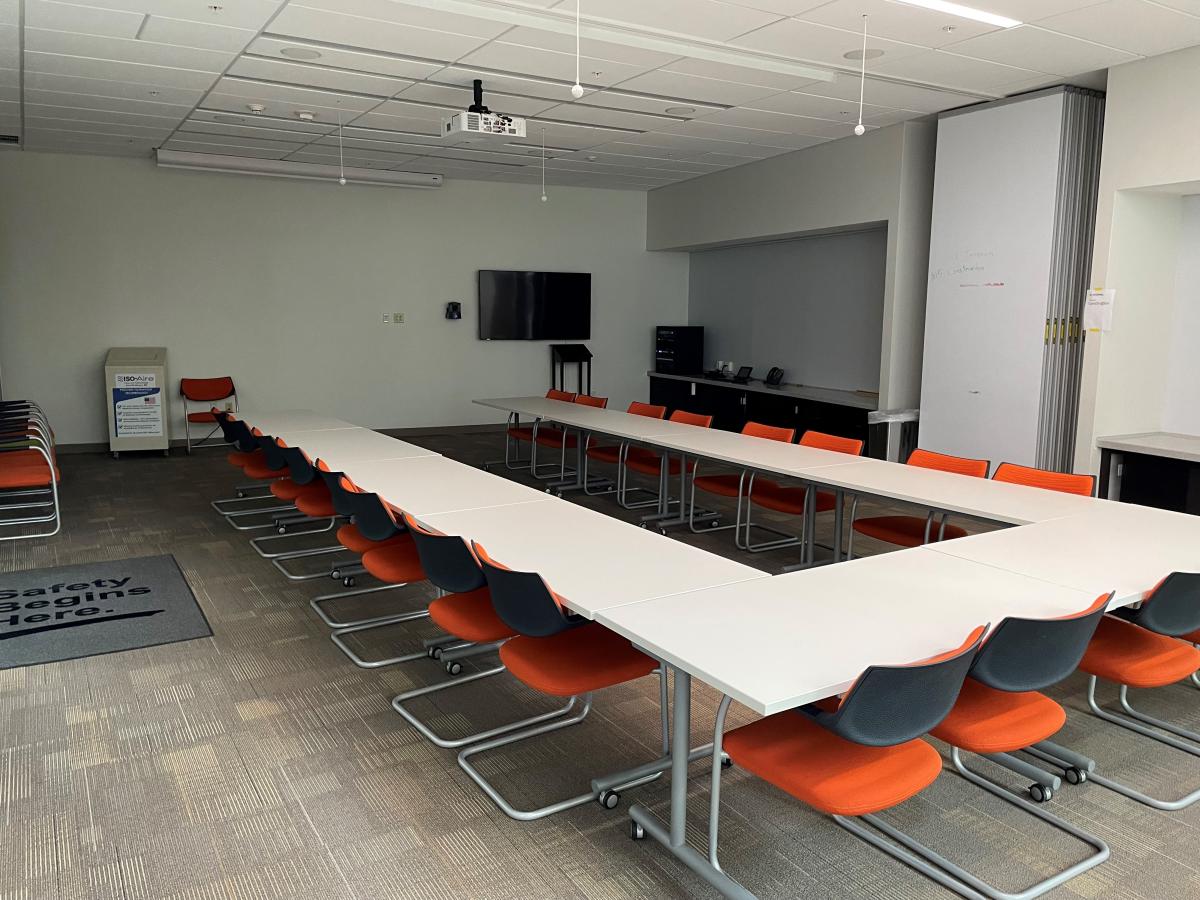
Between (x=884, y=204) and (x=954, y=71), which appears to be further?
(x=884, y=204)

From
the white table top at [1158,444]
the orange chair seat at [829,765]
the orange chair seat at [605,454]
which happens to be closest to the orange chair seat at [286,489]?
the orange chair seat at [605,454]

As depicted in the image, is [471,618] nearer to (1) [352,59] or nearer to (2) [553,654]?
(2) [553,654]

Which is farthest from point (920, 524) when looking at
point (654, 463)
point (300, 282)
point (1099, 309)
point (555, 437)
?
point (300, 282)

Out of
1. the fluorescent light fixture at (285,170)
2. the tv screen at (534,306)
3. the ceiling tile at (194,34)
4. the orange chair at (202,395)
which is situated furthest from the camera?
the tv screen at (534,306)

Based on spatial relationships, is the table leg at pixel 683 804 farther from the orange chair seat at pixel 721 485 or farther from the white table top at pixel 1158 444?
the white table top at pixel 1158 444

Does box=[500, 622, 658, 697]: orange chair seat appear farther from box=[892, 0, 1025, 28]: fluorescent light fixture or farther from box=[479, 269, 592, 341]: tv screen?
box=[479, 269, 592, 341]: tv screen

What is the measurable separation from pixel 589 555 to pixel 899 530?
237 cm

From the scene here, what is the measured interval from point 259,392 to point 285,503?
3175 millimetres

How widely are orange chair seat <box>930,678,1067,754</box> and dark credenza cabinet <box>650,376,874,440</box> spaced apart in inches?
219

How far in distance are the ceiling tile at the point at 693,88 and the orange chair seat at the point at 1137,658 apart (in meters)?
4.22

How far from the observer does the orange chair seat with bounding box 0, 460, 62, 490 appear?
216 inches

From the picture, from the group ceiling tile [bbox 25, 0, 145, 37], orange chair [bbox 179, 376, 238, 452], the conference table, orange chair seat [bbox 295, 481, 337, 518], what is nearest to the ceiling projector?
ceiling tile [bbox 25, 0, 145, 37]

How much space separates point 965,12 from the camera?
14.9 feet

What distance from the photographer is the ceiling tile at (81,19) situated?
14.6ft
